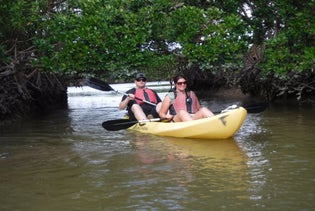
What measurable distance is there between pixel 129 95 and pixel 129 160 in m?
2.89

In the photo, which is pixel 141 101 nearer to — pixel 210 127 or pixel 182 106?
pixel 182 106

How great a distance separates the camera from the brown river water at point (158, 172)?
351 cm

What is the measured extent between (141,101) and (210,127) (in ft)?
7.28

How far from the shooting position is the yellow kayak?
625 centimetres

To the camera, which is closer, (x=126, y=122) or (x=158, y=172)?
(x=158, y=172)

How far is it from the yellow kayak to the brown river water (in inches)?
5.3

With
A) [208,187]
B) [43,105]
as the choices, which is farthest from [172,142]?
[43,105]

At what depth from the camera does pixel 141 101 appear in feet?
27.2

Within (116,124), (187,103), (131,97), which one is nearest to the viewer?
(187,103)

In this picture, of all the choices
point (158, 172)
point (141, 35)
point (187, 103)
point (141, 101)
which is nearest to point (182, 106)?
point (187, 103)

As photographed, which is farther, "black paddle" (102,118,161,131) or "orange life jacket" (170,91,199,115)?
"black paddle" (102,118,161,131)

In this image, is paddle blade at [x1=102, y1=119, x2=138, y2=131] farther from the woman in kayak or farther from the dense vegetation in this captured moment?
the dense vegetation

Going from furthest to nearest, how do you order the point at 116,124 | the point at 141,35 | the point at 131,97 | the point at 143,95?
the point at 141,35 < the point at 143,95 < the point at 131,97 < the point at 116,124

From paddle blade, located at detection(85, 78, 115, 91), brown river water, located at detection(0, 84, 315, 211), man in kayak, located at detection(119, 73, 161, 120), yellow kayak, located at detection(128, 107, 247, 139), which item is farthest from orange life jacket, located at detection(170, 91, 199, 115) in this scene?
paddle blade, located at detection(85, 78, 115, 91)
